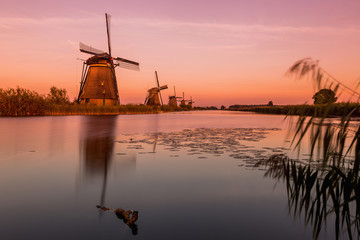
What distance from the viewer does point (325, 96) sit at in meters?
2.53

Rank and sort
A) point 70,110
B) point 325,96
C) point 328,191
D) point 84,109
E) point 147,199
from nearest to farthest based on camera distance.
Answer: point 325,96 → point 328,191 → point 147,199 → point 70,110 → point 84,109

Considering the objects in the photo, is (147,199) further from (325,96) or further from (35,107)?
(35,107)

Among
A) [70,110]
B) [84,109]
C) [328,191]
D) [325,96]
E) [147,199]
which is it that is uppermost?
[325,96]

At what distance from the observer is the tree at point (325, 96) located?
245cm

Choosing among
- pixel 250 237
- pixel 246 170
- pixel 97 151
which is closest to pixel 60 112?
pixel 97 151

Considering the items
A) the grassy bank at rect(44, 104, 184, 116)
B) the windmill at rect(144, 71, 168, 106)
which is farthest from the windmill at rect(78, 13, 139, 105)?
the windmill at rect(144, 71, 168, 106)

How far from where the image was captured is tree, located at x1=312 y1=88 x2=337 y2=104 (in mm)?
2451

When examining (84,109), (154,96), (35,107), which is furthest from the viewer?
(154,96)

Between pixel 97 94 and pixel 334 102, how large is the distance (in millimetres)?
37412

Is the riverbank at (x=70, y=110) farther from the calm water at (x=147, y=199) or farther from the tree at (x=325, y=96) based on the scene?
the tree at (x=325, y=96)

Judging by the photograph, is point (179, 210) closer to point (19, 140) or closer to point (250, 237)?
point (250, 237)

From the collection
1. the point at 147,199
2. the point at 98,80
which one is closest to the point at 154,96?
the point at 98,80

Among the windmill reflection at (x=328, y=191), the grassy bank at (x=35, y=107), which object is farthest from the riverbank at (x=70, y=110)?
the windmill reflection at (x=328, y=191)

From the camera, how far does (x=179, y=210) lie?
3.96 m
